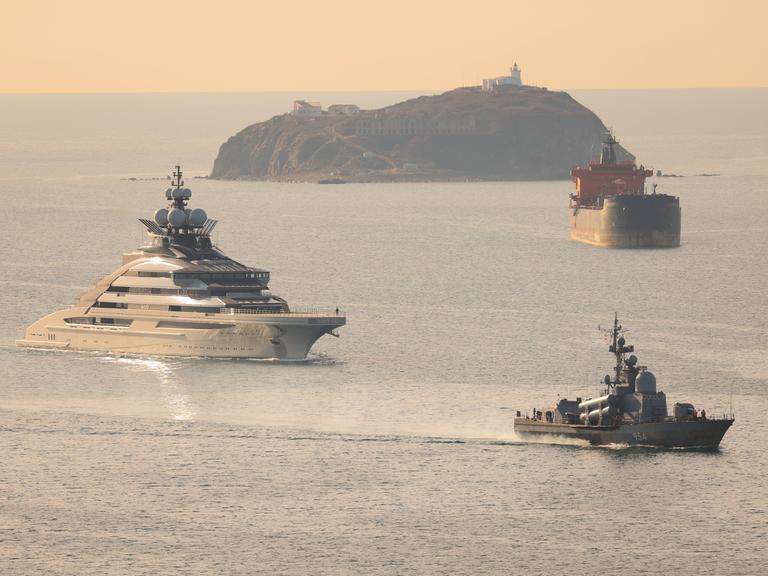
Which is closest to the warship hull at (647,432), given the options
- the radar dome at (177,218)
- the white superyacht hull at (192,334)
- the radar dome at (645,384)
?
the radar dome at (645,384)

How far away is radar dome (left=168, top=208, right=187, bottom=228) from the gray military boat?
1712 inches

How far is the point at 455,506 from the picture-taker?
313 feet

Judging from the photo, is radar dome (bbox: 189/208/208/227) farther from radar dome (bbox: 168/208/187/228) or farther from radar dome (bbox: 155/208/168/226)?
radar dome (bbox: 155/208/168/226)

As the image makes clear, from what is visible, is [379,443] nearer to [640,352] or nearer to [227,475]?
[227,475]

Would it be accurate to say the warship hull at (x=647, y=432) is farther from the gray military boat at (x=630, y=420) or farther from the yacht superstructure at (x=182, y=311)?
the yacht superstructure at (x=182, y=311)

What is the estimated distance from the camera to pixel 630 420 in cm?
10838

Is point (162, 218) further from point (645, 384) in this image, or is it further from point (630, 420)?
point (645, 384)

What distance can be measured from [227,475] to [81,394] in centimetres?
2430

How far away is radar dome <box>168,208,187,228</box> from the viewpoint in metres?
146

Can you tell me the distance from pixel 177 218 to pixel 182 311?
9.49 metres

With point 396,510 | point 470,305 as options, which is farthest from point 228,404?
point 470,305

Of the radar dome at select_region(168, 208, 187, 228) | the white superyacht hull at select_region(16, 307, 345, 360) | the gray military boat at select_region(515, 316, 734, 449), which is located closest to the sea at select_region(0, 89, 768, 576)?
the gray military boat at select_region(515, 316, 734, 449)

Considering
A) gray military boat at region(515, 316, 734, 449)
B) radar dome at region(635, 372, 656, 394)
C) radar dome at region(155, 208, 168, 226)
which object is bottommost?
gray military boat at region(515, 316, 734, 449)

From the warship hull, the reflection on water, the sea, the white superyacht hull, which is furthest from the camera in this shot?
the white superyacht hull
